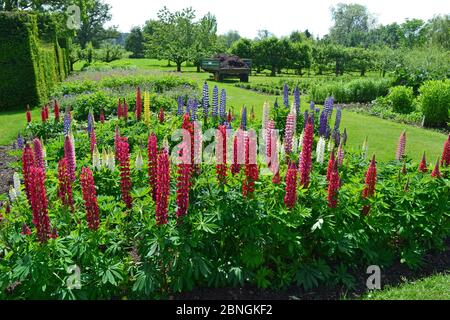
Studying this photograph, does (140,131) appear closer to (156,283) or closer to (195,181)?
(195,181)

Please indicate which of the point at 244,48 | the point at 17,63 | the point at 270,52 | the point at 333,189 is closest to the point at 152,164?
the point at 333,189

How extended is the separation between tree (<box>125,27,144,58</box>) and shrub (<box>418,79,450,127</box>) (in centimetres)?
5279

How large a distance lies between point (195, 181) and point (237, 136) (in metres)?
0.68

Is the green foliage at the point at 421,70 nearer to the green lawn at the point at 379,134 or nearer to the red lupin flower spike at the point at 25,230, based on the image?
the green lawn at the point at 379,134

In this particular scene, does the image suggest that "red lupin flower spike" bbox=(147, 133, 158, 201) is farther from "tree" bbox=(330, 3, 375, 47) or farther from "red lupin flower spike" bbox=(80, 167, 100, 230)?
"tree" bbox=(330, 3, 375, 47)

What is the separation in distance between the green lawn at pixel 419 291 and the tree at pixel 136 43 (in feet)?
200

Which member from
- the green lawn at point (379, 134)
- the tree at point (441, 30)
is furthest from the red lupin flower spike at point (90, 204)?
the tree at point (441, 30)

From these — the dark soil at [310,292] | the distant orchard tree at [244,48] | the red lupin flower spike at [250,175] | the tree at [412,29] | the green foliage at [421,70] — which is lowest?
the dark soil at [310,292]

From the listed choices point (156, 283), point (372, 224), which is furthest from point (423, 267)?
point (156, 283)

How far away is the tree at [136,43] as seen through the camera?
6138 centimetres

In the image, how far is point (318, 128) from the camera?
8109 mm

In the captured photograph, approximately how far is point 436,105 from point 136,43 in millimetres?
54277

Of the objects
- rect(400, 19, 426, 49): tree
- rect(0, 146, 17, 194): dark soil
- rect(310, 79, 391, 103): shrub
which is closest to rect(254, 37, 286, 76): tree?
rect(310, 79, 391, 103): shrub
